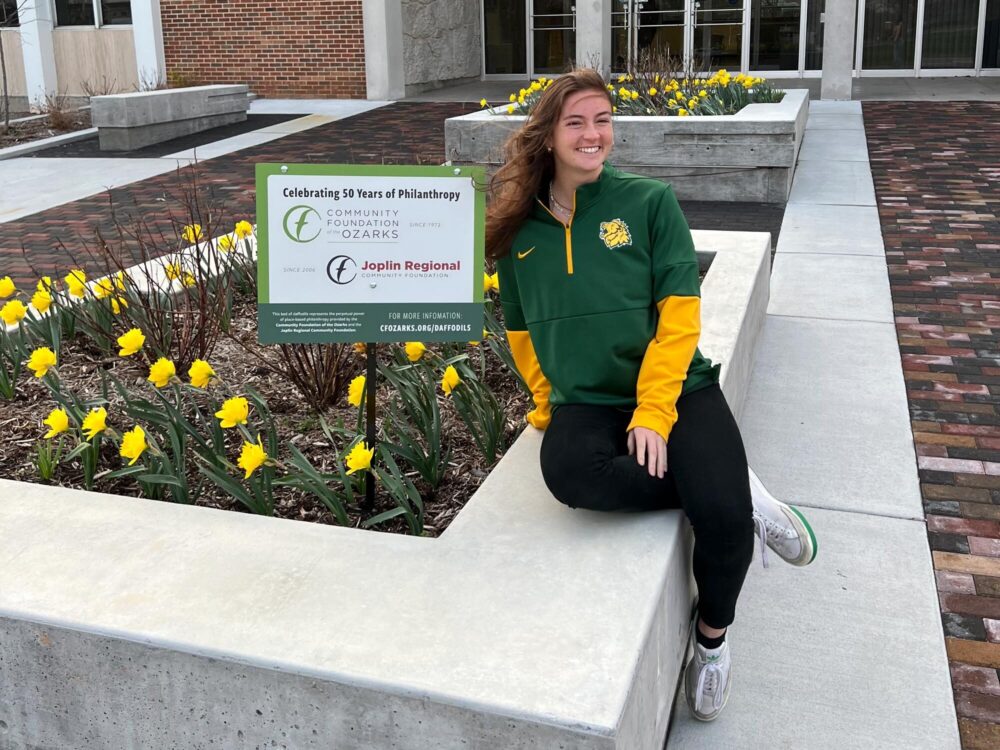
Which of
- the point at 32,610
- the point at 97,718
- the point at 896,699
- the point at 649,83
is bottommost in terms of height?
the point at 896,699

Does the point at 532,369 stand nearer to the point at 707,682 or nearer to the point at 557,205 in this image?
the point at 557,205

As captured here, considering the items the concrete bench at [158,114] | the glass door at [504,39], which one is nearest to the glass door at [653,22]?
the glass door at [504,39]

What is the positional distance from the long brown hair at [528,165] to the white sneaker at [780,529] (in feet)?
2.96

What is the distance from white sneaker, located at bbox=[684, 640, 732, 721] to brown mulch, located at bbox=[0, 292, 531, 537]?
0.76m

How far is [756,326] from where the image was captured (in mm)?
4922

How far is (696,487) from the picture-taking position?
97.9 inches

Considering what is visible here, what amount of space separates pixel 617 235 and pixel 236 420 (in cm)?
111

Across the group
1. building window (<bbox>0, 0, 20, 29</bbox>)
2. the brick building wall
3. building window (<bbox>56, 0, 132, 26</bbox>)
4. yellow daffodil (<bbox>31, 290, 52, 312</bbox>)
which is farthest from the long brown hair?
building window (<bbox>0, 0, 20, 29</bbox>)

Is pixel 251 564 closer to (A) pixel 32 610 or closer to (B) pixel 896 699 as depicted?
(A) pixel 32 610

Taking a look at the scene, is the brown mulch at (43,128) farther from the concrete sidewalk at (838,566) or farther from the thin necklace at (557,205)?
the thin necklace at (557,205)

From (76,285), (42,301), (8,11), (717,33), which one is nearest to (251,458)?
(42,301)

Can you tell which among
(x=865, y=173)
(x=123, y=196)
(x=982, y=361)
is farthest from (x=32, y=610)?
(x=865, y=173)

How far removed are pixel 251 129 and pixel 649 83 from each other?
18.8 ft

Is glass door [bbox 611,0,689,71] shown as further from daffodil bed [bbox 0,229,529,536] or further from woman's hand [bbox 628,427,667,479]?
woman's hand [bbox 628,427,667,479]
